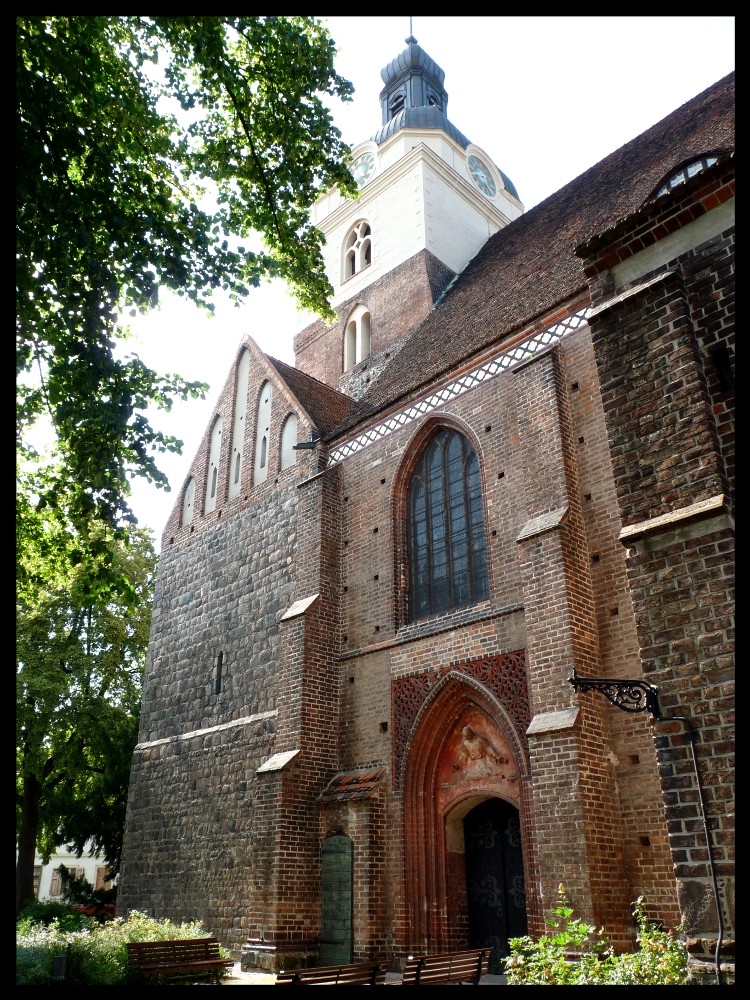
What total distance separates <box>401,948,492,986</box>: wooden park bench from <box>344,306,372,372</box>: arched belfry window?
14.9 m

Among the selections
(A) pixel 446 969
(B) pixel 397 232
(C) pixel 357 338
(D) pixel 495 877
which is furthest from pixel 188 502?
(A) pixel 446 969

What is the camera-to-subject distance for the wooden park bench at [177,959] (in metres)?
10.1

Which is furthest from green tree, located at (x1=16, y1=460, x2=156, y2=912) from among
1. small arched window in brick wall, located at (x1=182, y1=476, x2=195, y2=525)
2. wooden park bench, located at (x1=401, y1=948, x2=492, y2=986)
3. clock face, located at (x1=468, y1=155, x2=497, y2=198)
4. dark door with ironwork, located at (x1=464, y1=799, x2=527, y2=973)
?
clock face, located at (x1=468, y1=155, x2=497, y2=198)

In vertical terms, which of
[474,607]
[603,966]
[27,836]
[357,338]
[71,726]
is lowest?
[603,966]

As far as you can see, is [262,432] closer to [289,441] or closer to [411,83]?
[289,441]

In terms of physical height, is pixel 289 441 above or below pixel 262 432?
below

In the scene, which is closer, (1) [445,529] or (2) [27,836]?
(1) [445,529]

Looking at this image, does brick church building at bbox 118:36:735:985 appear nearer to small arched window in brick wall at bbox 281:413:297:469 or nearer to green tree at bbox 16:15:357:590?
small arched window in brick wall at bbox 281:413:297:469

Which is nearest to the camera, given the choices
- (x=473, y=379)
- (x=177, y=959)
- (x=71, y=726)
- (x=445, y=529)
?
(x=177, y=959)

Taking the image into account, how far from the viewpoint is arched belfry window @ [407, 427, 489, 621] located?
1280 cm

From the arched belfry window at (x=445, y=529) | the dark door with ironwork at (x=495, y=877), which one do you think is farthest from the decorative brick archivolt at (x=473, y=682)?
the dark door with ironwork at (x=495, y=877)

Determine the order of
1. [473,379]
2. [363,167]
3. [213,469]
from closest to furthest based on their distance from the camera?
[473,379], [213,469], [363,167]

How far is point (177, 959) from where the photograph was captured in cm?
1079

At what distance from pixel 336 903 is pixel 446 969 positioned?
14.4 feet
